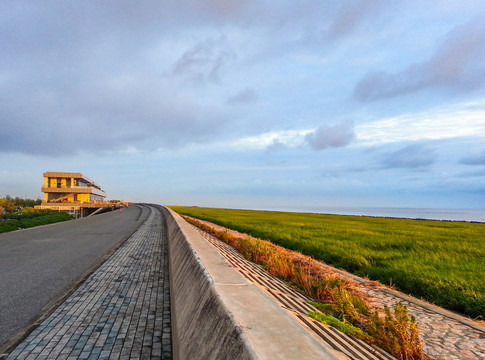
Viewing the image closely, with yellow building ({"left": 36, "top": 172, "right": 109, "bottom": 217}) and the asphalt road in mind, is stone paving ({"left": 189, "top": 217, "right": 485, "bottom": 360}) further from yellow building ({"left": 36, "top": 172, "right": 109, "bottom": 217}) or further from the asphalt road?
yellow building ({"left": 36, "top": 172, "right": 109, "bottom": 217})

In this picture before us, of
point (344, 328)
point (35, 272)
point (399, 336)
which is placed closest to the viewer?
point (399, 336)

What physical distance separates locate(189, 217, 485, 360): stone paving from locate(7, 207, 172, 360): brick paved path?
3322mm

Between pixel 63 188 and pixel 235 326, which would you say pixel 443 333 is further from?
pixel 63 188

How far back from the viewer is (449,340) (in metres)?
4.11

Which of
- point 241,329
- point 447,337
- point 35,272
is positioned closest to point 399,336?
point 447,337

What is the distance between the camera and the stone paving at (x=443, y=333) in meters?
3.69

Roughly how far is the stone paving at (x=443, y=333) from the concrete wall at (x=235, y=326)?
231cm

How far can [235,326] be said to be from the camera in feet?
7.51

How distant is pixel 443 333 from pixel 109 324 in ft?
16.0

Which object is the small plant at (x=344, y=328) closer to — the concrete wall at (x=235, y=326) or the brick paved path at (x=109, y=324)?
the concrete wall at (x=235, y=326)

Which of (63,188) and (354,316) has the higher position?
(63,188)

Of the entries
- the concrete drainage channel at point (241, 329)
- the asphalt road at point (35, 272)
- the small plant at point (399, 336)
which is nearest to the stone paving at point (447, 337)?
the small plant at point (399, 336)

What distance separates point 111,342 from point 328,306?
3.38m

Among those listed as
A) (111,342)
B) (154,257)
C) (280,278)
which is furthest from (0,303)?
(280,278)
